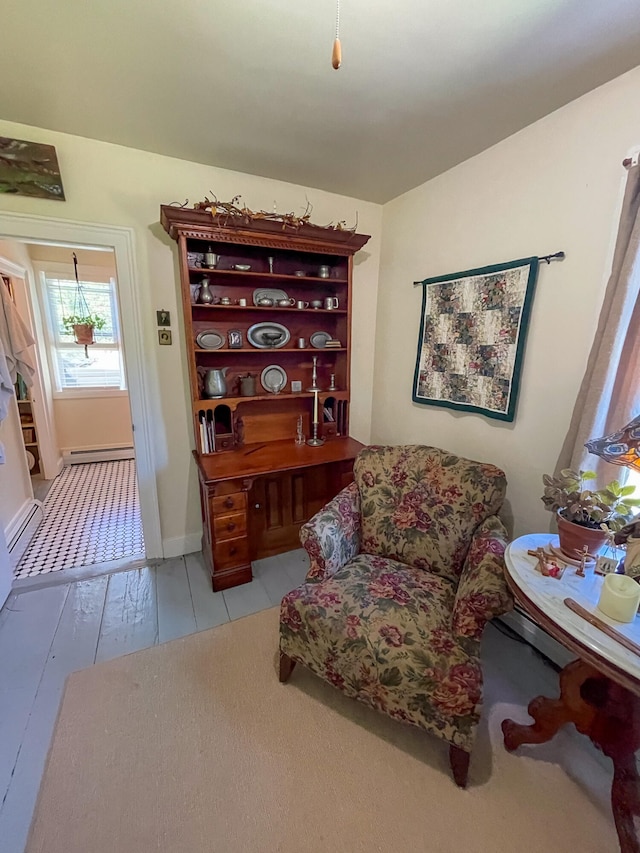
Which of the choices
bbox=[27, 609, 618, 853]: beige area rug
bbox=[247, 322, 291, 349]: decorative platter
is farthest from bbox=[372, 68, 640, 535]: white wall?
bbox=[27, 609, 618, 853]: beige area rug

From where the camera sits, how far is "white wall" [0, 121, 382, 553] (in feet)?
6.08

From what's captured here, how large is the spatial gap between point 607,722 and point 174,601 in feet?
6.52

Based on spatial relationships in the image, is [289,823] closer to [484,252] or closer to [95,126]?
[484,252]

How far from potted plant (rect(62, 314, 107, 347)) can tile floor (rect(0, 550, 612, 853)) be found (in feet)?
9.25

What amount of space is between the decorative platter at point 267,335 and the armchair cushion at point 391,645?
4.90 ft

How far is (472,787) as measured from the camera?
1.22 metres

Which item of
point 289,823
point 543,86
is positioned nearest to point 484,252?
point 543,86

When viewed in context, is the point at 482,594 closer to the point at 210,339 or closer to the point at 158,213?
the point at 210,339

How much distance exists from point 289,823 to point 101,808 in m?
0.60

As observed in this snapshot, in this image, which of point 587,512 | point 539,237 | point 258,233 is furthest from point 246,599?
point 539,237

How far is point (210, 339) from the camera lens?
7.25 feet

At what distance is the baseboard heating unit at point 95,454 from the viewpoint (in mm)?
4281

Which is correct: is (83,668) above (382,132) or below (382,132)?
below

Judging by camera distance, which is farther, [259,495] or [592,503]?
[259,495]
